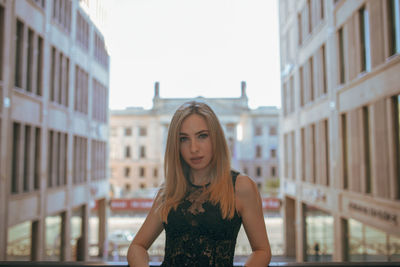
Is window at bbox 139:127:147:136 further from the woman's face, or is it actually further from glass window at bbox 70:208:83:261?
the woman's face

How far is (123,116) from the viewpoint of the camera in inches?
1060

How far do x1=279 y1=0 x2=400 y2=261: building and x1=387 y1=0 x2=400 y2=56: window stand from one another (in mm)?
20

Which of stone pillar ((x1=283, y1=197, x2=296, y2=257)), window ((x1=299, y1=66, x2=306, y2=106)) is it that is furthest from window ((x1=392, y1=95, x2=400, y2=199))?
stone pillar ((x1=283, y1=197, x2=296, y2=257))

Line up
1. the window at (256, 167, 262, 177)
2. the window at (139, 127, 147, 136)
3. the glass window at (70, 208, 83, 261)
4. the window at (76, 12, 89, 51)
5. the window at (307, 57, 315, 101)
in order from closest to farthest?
the window at (76, 12, 89, 51)
the glass window at (70, 208, 83, 261)
the window at (307, 57, 315, 101)
the window at (256, 167, 262, 177)
the window at (139, 127, 147, 136)

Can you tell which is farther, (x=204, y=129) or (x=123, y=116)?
(x=123, y=116)

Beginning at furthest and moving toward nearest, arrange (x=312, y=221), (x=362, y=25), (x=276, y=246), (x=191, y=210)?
(x=276, y=246), (x=312, y=221), (x=362, y=25), (x=191, y=210)

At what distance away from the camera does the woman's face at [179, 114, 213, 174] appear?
7.14 feet

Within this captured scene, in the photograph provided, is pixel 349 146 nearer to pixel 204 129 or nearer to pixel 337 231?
pixel 337 231

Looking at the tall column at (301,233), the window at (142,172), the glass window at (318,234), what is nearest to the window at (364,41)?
the glass window at (318,234)

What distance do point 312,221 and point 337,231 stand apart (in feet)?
11.9

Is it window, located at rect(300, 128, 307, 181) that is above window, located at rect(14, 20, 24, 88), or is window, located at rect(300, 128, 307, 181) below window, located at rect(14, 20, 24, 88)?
below

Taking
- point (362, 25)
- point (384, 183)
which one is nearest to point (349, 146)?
point (384, 183)

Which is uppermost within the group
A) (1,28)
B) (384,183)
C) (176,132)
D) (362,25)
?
(362,25)

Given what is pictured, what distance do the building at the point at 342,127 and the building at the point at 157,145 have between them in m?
7.38
